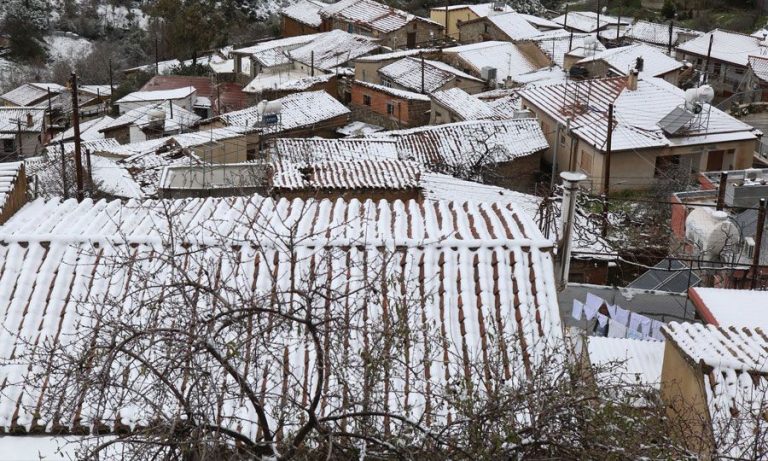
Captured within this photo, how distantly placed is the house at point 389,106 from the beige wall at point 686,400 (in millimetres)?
22784

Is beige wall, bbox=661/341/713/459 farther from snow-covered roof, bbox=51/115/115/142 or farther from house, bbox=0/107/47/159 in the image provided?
house, bbox=0/107/47/159

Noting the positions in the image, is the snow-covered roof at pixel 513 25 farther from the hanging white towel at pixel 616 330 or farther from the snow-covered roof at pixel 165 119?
the hanging white towel at pixel 616 330

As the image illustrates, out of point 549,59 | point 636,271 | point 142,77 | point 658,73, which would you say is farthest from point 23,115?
point 636,271

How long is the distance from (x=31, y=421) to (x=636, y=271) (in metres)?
12.4

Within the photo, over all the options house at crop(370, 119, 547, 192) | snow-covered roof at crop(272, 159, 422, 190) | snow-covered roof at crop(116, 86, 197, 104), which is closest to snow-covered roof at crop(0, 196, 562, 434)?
snow-covered roof at crop(272, 159, 422, 190)

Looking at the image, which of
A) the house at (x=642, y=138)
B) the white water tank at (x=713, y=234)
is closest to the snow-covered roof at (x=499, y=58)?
the house at (x=642, y=138)

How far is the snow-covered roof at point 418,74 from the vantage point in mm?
31966

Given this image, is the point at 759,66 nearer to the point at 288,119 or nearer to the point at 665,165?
the point at 665,165

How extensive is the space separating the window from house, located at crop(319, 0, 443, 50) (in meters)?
21.2

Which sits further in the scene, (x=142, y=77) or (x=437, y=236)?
(x=142, y=77)

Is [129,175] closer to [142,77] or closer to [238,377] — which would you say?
[238,377]

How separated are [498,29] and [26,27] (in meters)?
25.2

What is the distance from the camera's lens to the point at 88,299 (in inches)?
245

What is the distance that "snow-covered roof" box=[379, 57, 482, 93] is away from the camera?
105 ft
